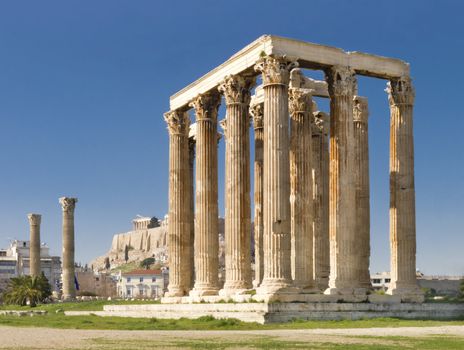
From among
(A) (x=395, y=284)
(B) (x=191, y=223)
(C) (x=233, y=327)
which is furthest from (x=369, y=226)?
(C) (x=233, y=327)

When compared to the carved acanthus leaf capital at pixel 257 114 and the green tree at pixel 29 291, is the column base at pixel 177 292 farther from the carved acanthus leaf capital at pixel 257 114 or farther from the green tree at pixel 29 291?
the green tree at pixel 29 291

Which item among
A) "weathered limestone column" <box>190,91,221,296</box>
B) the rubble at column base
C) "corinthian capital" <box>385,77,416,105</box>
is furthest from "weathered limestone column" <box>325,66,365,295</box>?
"weathered limestone column" <box>190,91,221,296</box>

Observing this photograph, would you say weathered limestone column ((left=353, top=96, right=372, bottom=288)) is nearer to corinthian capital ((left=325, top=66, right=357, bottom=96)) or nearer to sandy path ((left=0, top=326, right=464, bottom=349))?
corinthian capital ((left=325, top=66, right=357, bottom=96))

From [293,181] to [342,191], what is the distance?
5.51 metres

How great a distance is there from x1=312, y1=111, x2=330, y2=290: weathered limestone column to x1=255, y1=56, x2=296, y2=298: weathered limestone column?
11.6 metres

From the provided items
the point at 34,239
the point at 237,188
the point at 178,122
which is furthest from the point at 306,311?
the point at 34,239

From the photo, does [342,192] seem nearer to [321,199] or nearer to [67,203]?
[321,199]

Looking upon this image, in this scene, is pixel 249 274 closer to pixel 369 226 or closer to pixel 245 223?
pixel 245 223

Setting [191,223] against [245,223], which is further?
[191,223]

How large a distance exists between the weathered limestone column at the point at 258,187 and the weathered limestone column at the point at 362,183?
23.3ft

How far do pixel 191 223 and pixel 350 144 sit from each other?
17893mm

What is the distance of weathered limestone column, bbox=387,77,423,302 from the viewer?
5431cm

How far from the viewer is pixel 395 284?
5419cm

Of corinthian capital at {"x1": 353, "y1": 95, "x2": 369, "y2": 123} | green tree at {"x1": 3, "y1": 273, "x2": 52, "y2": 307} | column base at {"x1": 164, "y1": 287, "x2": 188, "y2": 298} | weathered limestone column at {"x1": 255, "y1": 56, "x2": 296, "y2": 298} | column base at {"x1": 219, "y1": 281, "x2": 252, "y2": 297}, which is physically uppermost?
corinthian capital at {"x1": 353, "y1": 95, "x2": 369, "y2": 123}
